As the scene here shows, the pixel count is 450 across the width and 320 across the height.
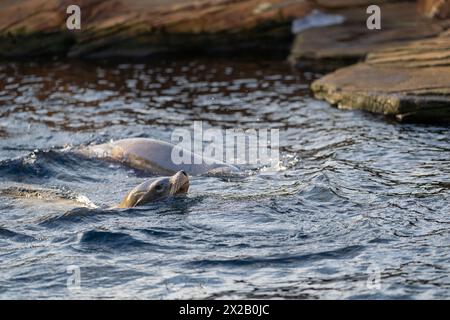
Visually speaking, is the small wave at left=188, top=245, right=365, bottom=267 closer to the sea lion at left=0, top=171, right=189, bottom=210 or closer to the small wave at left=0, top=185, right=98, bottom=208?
the sea lion at left=0, top=171, right=189, bottom=210

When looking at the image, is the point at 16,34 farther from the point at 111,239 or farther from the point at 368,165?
the point at 111,239

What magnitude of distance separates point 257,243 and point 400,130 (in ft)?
14.0

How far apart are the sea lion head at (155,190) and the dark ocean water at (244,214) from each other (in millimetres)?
114

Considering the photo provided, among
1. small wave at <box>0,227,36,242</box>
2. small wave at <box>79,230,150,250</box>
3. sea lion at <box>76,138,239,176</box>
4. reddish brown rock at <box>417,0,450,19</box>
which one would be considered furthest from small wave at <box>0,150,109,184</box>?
reddish brown rock at <box>417,0,450,19</box>

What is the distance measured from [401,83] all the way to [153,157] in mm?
3612

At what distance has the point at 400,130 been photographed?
36.1ft

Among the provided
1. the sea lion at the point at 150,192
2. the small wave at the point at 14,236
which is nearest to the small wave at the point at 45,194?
the sea lion at the point at 150,192

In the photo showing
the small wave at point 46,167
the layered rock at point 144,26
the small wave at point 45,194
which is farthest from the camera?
the layered rock at point 144,26

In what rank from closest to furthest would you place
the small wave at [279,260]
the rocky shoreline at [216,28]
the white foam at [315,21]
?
the small wave at [279,260] → the rocky shoreline at [216,28] → the white foam at [315,21]

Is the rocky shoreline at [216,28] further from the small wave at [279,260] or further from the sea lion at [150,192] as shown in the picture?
the small wave at [279,260]

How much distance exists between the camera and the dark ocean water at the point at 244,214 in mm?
6535

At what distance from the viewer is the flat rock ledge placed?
11219mm

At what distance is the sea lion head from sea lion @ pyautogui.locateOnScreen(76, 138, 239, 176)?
1244mm
